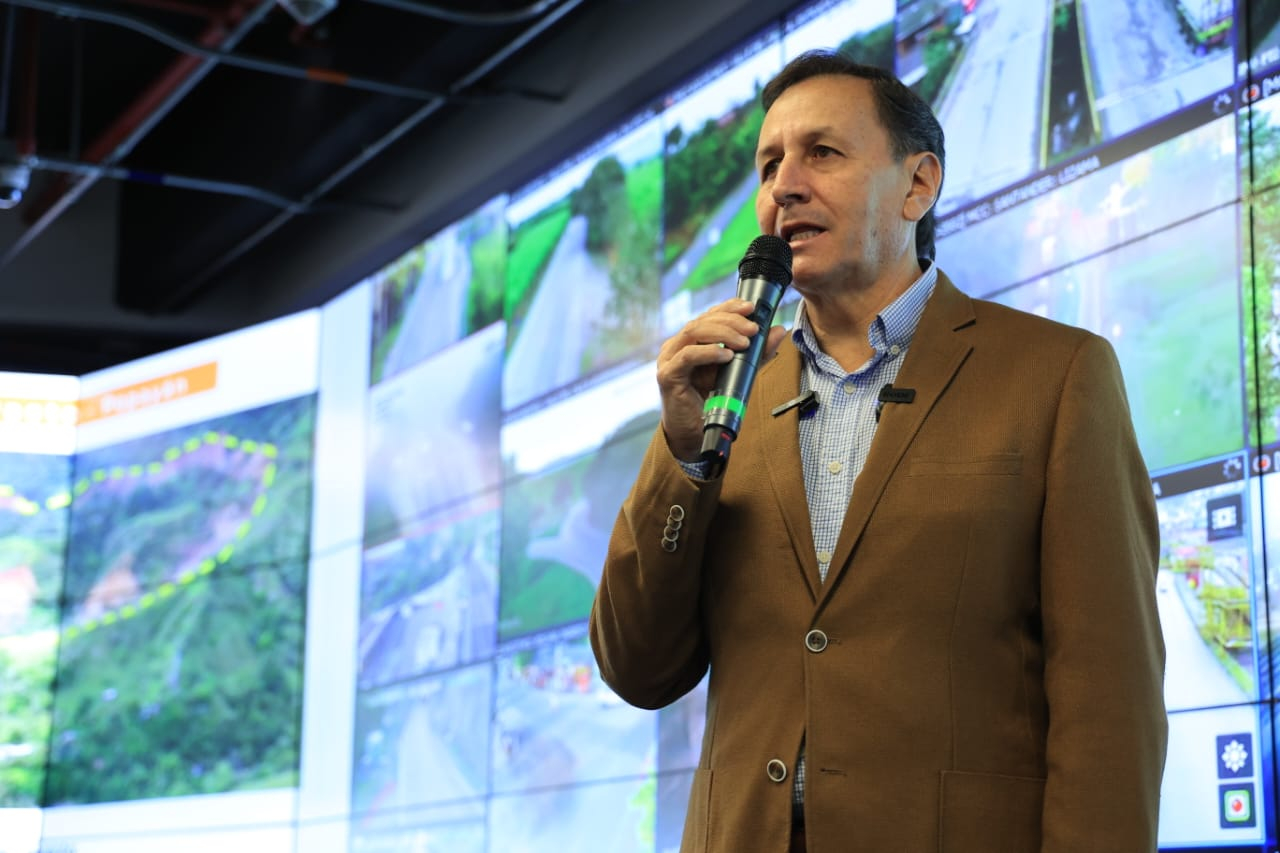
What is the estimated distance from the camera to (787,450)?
6.21 ft

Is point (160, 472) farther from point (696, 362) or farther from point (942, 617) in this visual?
point (942, 617)

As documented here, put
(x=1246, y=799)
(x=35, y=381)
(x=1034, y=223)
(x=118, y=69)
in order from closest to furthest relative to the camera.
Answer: (x=1246, y=799)
(x=1034, y=223)
(x=118, y=69)
(x=35, y=381)

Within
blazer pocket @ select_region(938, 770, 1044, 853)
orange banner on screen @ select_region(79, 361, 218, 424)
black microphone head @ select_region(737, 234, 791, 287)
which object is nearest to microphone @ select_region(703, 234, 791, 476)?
black microphone head @ select_region(737, 234, 791, 287)

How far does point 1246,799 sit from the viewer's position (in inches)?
116

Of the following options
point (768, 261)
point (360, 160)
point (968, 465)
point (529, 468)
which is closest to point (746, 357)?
point (768, 261)

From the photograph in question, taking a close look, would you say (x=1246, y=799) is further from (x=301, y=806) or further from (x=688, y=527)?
(x=301, y=806)

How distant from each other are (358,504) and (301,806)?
1.26 m

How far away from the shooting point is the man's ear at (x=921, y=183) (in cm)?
208

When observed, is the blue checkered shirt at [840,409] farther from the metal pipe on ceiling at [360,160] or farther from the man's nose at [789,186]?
the metal pipe on ceiling at [360,160]

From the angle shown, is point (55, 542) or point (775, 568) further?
point (55, 542)

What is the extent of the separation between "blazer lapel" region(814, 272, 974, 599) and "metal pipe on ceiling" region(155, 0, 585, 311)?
3.74 m

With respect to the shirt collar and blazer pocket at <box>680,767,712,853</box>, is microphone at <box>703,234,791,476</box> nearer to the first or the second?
the shirt collar

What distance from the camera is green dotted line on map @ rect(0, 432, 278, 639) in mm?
7238

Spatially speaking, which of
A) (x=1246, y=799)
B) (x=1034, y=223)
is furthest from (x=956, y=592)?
(x=1034, y=223)
